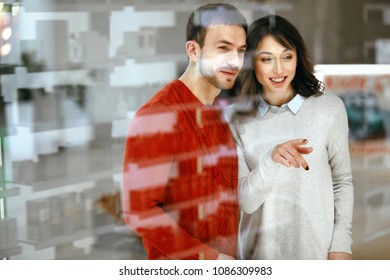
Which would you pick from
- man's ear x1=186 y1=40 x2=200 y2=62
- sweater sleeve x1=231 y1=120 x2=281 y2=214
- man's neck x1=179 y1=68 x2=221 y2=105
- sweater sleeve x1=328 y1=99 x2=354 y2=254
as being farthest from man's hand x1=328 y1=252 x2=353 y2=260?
man's ear x1=186 y1=40 x2=200 y2=62

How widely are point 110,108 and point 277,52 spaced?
0.64 metres

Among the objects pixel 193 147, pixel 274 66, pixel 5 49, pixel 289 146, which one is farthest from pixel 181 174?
pixel 5 49

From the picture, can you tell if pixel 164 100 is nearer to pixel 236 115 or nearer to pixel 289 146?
pixel 236 115

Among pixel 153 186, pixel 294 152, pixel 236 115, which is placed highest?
pixel 236 115

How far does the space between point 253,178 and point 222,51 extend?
1.55 feet

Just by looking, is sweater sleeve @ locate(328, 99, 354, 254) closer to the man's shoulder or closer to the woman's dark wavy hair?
the woman's dark wavy hair

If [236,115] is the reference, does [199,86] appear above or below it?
above

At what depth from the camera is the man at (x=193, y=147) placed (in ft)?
7.09

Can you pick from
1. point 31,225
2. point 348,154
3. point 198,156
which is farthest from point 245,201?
point 31,225

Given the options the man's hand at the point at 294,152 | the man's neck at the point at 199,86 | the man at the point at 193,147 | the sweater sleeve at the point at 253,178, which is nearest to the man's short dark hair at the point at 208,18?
the man at the point at 193,147

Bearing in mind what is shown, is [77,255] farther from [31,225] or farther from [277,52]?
[277,52]

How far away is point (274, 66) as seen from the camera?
2.16m

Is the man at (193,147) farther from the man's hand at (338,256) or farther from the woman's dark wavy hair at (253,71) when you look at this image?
the man's hand at (338,256)

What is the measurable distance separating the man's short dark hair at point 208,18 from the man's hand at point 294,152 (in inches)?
18.4
